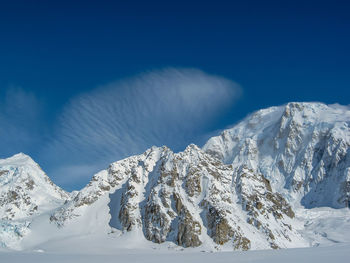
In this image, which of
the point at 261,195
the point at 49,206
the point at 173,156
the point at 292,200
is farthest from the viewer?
the point at 292,200

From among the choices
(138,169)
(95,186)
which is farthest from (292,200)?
(95,186)

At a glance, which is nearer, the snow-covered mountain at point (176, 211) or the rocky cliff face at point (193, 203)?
the rocky cliff face at point (193, 203)

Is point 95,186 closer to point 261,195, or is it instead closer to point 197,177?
point 197,177

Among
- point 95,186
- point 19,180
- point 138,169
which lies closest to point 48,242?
point 95,186

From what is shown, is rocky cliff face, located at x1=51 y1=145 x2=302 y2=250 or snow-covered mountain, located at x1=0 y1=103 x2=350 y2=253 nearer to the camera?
rocky cliff face, located at x1=51 y1=145 x2=302 y2=250

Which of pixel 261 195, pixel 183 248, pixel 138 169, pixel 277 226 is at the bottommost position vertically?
pixel 183 248

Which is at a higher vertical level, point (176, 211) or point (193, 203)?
point (193, 203)

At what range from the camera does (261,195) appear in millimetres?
140500

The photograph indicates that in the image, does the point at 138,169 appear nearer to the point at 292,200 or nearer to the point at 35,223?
the point at 35,223

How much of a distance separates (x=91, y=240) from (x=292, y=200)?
12299cm

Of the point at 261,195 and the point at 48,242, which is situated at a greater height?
the point at 261,195

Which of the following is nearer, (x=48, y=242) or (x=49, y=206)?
(x=48, y=242)

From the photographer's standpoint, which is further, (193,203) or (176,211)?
(193,203)

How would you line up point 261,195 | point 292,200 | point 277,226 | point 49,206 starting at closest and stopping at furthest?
point 277,226 < point 261,195 < point 49,206 < point 292,200
